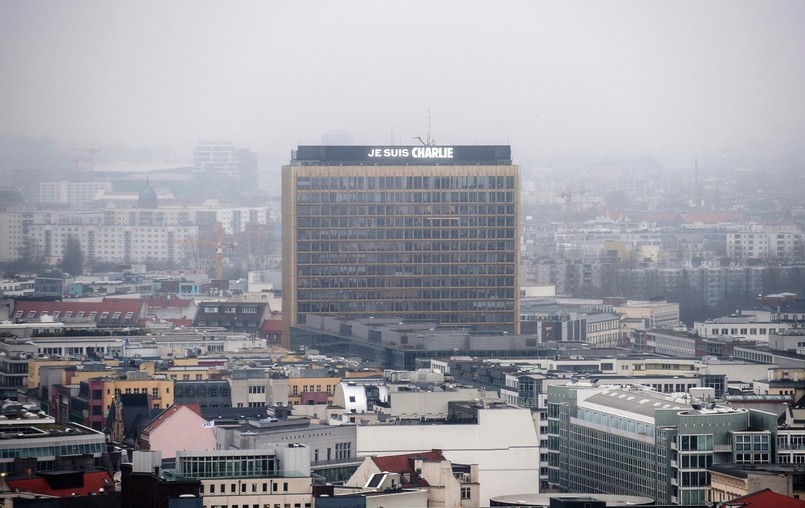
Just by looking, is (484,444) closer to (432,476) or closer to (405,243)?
(432,476)

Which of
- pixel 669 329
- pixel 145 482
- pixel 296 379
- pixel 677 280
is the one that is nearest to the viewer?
pixel 145 482

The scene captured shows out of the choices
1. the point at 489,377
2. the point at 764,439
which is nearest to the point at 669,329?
the point at 489,377

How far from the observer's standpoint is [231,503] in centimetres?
6444

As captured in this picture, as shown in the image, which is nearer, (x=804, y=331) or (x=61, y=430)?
(x=61, y=430)

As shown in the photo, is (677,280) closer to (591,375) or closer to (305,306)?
(305,306)

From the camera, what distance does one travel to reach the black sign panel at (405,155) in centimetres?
13025

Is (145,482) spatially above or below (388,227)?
below

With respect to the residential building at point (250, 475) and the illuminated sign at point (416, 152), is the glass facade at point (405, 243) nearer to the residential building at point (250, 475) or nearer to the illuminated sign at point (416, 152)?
the illuminated sign at point (416, 152)

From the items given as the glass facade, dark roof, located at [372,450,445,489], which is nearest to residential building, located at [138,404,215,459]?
dark roof, located at [372,450,445,489]

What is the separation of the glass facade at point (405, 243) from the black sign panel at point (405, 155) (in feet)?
2.63

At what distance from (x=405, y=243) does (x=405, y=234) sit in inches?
18.9

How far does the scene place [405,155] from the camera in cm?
13100

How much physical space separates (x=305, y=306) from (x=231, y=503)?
67536 mm

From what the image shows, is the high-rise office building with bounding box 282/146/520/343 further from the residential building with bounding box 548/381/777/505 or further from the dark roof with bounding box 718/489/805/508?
the dark roof with bounding box 718/489/805/508
